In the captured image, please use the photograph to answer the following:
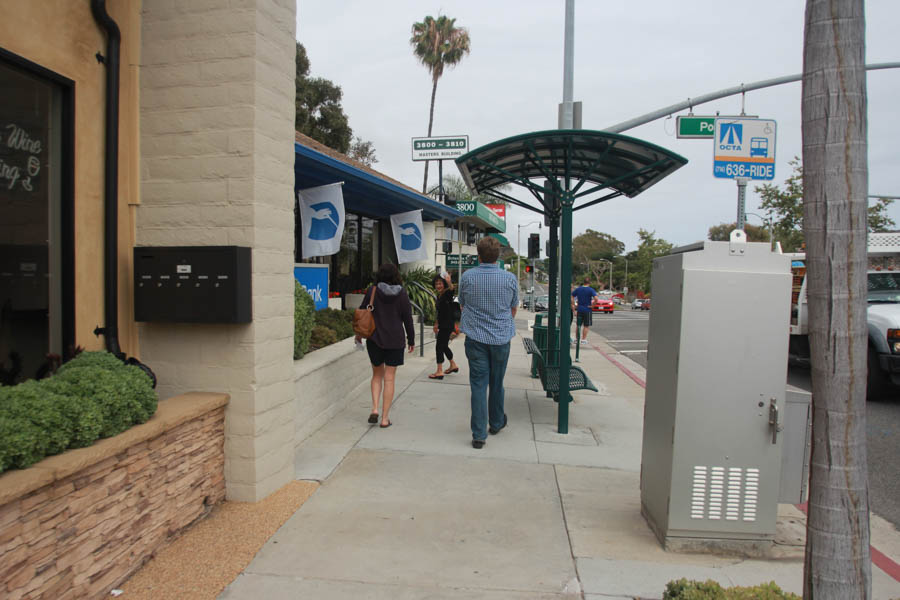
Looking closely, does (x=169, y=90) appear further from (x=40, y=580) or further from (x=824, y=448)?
(x=824, y=448)

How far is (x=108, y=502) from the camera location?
299cm

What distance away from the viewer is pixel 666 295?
385 cm

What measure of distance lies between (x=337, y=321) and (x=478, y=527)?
5.38 meters

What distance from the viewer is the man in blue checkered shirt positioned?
5.64m

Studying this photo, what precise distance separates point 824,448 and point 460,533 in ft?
7.88

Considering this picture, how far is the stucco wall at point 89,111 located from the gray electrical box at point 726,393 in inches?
143

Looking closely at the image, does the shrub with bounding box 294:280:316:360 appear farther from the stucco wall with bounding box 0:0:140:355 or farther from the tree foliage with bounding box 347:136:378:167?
the tree foliage with bounding box 347:136:378:167

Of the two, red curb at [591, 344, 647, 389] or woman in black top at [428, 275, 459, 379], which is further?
red curb at [591, 344, 647, 389]

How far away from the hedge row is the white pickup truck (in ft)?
21.6

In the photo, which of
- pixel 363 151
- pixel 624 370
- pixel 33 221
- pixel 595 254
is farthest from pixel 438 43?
pixel 595 254

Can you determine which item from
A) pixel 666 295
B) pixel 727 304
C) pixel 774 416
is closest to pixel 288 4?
pixel 666 295

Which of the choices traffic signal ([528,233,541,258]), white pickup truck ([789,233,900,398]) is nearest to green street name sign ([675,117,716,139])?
white pickup truck ([789,233,900,398])

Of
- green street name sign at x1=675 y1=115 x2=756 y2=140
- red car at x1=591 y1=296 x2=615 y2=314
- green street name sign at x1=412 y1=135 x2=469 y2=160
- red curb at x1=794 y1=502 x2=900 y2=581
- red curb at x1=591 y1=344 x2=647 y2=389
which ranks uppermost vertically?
green street name sign at x1=412 y1=135 x2=469 y2=160

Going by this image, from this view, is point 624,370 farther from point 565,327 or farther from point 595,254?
point 595,254
